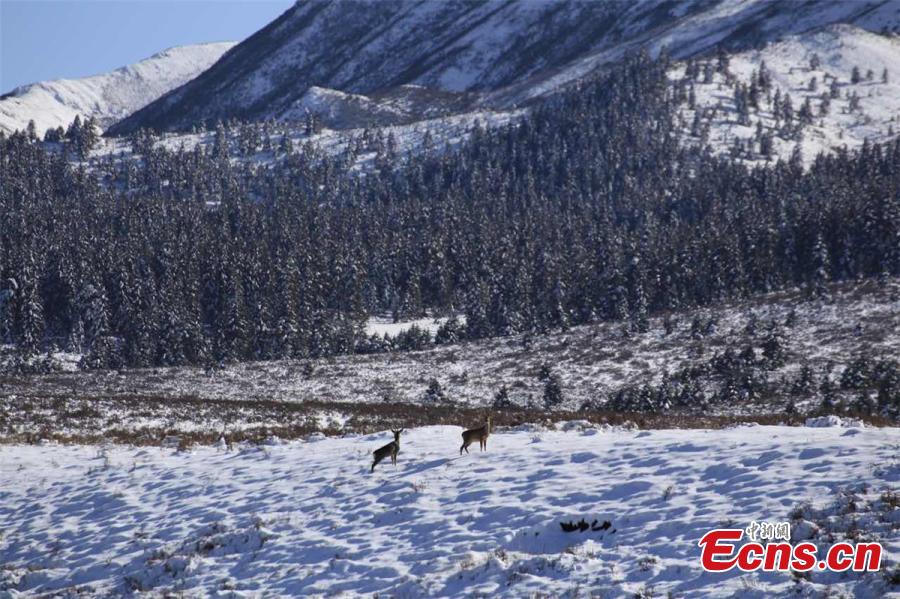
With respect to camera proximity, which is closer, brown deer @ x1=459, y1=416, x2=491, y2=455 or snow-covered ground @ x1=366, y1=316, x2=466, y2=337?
brown deer @ x1=459, y1=416, x2=491, y2=455

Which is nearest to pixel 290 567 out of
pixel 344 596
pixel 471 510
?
pixel 344 596

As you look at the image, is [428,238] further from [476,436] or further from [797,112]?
[797,112]

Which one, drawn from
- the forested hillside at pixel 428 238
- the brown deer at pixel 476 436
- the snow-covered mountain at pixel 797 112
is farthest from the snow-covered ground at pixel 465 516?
the snow-covered mountain at pixel 797 112

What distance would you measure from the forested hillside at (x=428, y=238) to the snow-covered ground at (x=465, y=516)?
194 ft

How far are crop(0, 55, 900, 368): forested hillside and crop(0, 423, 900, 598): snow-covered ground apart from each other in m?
59.2

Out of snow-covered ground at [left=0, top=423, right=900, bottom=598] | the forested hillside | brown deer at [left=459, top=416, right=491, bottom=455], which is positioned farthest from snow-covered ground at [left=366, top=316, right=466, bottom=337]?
snow-covered ground at [left=0, top=423, right=900, bottom=598]

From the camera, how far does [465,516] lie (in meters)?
14.7

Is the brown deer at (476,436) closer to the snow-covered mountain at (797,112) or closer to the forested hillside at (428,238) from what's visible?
the forested hillside at (428,238)

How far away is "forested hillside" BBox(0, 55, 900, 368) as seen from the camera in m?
86.5

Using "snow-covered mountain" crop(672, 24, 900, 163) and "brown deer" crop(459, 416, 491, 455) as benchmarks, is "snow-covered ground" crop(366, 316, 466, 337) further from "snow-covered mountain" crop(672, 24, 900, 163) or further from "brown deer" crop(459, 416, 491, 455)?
"snow-covered mountain" crop(672, 24, 900, 163)

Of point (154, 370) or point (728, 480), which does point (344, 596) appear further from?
point (154, 370)

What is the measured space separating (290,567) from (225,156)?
7248 inches

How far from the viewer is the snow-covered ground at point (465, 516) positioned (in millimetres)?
12117

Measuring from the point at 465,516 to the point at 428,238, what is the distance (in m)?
104
